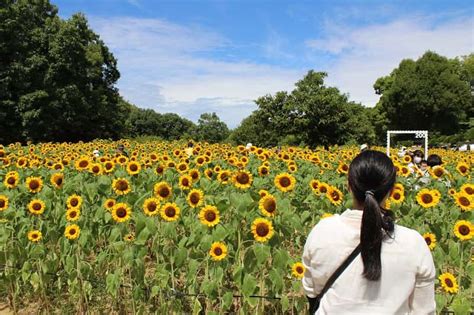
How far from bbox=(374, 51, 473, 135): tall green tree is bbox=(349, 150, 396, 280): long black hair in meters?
41.9

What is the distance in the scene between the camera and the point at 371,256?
1.68 meters

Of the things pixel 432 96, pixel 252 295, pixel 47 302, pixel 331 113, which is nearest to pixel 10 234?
pixel 47 302

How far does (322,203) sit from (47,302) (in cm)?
284

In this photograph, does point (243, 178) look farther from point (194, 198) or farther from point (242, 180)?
point (194, 198)

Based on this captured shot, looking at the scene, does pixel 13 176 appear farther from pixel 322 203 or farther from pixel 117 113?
pixel 117 113

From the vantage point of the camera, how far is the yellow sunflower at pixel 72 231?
13.4ft

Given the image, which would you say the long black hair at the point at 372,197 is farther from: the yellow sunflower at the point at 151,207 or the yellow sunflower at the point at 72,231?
the yellow sunflower at the point at 72,231

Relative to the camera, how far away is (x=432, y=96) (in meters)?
40.8

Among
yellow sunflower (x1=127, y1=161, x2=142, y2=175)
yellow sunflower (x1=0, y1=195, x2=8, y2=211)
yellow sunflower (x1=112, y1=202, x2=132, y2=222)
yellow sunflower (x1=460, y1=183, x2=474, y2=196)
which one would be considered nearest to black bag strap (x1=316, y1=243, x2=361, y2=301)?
yellow sunflower (x1=112, y1=202, x2=132, y2=222)

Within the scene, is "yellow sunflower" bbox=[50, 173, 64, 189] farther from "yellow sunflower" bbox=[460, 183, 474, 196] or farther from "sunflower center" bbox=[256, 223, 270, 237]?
"yellow sunflower" bbox=[460, 183, 474, 196]

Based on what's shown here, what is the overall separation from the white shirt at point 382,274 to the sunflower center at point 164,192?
263cm

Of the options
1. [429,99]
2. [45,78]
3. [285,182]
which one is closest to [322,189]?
[285,182]

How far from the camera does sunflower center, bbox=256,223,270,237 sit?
133 inches

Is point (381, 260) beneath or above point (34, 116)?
beneath
